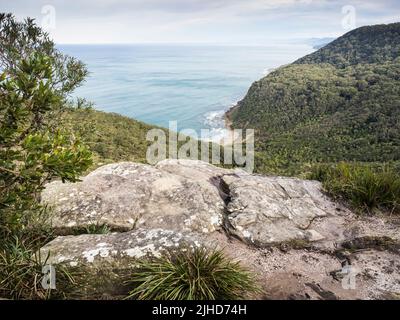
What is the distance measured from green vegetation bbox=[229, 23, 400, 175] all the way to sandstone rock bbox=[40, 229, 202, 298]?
40.8 meters

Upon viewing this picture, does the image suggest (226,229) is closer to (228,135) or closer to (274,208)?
(274,208)

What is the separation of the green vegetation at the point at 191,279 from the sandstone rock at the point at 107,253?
0.17 m

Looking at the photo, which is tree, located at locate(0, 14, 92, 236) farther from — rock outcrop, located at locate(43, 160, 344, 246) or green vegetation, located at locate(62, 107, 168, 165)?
green vegetation, located at locate(62, 107, 168, 165)

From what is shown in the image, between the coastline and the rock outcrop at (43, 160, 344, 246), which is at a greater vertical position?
the rock outcrop at (43, 160, 344, 246)

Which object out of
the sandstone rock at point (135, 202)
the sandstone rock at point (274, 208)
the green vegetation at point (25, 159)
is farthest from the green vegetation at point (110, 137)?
the green vegetation at point (25, 159)

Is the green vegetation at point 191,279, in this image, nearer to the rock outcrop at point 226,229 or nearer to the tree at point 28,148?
the rock outcrop at point 226,229

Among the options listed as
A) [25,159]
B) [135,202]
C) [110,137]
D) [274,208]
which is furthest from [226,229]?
[110,137]

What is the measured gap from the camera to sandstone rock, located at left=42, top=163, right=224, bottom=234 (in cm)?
596

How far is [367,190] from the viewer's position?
22.5 feet

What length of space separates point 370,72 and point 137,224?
141983 millimetres

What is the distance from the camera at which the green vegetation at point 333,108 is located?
234 feet

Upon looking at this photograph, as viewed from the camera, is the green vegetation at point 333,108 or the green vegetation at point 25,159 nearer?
the green vegetation at point 25,159

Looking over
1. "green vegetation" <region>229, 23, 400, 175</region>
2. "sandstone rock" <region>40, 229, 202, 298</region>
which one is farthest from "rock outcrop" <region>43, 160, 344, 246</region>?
"green vegetation" <region>229, 23, 400, 175</region>

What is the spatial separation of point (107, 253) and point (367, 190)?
561cm
